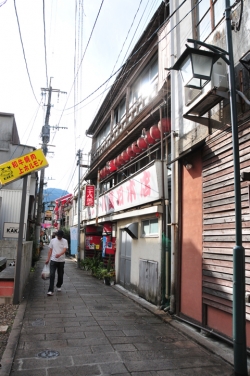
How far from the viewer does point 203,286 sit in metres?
6.76

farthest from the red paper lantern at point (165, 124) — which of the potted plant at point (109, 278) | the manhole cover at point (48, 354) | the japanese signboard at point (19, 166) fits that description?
the potted plant at point (109, 278)

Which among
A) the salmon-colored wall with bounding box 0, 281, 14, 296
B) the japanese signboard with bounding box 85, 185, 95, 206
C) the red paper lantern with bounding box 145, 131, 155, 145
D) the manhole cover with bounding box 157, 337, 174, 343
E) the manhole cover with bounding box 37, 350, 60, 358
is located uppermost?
the red paper lantern with bounding box 145, 131, 155, 145

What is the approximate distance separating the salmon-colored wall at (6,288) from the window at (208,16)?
8.77 m

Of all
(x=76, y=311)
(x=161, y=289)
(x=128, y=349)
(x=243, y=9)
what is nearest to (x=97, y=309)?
(x=76, y=311)

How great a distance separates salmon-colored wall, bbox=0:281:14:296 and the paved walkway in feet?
2.20

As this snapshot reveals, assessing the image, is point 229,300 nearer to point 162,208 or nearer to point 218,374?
point 218,374

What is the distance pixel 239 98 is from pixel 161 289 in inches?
225

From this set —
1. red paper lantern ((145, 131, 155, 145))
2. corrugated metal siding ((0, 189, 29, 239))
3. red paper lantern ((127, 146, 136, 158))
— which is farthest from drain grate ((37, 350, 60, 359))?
corrugated metal siding ((0, 189, 29, 239))

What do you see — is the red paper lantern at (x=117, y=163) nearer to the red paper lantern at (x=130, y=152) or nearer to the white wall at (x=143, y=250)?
the red paper lantern at (x=130, y=152)

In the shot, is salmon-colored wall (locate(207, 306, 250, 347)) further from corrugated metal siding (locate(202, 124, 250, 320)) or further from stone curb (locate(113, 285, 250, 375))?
stone curb (locate(113, 285, 250, 375))

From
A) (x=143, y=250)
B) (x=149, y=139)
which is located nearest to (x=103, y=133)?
(x=149, y=139)

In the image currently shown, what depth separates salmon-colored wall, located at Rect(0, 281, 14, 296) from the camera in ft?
29.5

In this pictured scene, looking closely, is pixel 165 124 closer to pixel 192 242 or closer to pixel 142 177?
pixel 142 177

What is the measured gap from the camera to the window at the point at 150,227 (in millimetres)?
10155
